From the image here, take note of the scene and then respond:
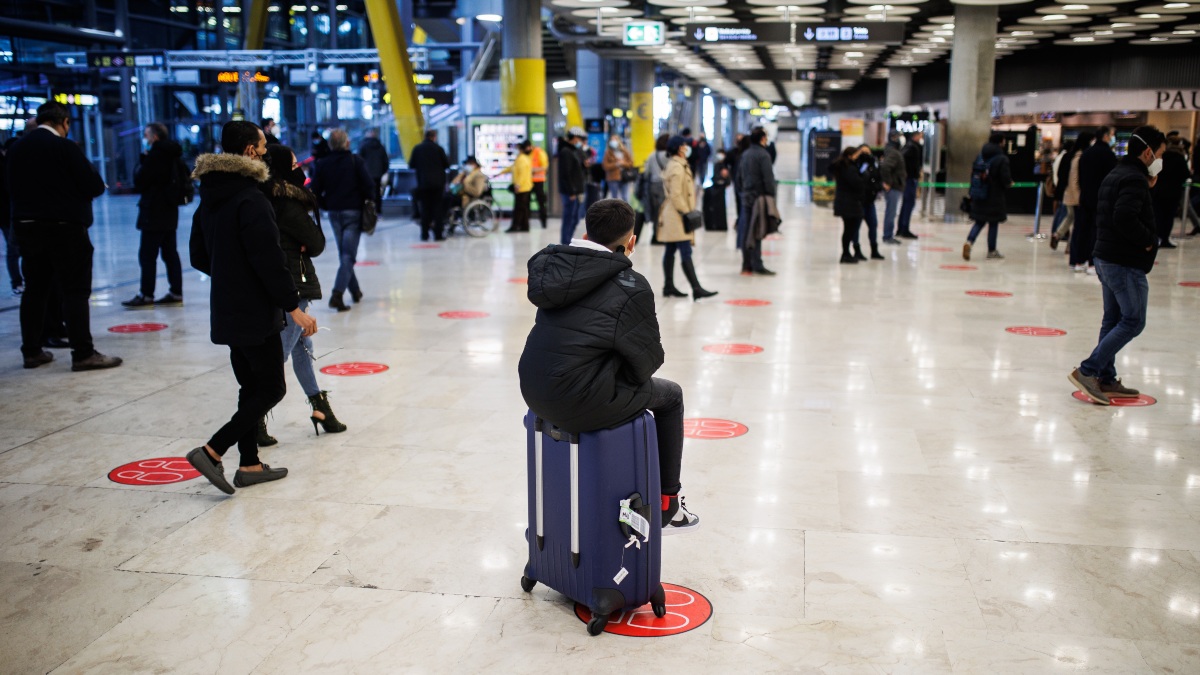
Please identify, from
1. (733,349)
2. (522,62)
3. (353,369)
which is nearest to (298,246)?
(353,369)

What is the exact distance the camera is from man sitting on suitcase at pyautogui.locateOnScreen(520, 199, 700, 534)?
3145 mm

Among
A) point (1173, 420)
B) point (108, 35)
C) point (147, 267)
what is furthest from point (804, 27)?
point (108, 35)

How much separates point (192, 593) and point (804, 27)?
1872cm

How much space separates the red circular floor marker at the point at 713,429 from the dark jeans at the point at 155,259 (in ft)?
20.0

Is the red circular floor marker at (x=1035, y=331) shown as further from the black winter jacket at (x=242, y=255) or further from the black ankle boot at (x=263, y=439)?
the black winter jacket at (x=242, y=255)

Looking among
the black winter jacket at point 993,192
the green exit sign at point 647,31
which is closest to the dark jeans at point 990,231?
the black winter jacket at point 993,192

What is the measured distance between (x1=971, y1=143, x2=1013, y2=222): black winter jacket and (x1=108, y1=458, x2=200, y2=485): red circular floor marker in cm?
1172

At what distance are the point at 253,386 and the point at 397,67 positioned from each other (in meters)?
20.8

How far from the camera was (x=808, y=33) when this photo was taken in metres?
20.1

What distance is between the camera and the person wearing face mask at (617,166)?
18062 mm

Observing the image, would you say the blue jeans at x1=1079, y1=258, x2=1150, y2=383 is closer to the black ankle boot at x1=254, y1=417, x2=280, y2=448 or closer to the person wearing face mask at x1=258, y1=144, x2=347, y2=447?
the person wearing face mask at x1=258, y1=144, x2=347, y2=447

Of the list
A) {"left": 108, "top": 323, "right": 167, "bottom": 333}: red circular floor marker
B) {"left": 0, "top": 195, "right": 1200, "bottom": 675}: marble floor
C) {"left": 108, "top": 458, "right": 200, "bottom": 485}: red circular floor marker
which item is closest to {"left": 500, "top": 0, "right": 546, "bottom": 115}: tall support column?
{"left": 108, "top": 323, "right": 167, "bottom": 333}: red circular floor marker

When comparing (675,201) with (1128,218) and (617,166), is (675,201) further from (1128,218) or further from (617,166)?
(617,166)

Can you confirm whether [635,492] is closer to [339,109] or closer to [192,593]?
[192,593]
